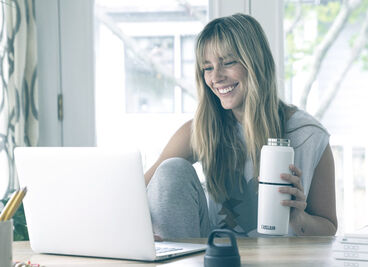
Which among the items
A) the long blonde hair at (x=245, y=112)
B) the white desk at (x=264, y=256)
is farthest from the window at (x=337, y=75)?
the white desk at (x=264, y=256)

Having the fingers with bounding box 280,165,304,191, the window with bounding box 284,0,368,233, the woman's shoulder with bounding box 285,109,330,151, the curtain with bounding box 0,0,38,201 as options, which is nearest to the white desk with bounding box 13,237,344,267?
the fingers with bounding box 280,165,304,191

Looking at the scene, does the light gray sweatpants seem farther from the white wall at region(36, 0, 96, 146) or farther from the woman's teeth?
the white wall at region(36, 0, 96, 146)

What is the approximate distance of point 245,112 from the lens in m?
1.99

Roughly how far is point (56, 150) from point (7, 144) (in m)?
1.38

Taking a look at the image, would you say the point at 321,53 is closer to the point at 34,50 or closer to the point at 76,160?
the point at 34,50

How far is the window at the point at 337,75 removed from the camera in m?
2.71

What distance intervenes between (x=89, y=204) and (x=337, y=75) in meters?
1.88

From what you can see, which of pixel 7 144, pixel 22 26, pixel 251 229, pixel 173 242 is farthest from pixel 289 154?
pixel 22 26

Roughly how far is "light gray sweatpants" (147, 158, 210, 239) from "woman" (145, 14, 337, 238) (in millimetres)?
273

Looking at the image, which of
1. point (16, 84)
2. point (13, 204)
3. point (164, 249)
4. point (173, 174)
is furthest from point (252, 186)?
point (16, 84)

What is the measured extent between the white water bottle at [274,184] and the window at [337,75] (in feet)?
5.11

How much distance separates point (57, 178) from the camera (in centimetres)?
119

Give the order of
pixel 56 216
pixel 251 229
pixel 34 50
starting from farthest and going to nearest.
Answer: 1. pixel 34 50
2. pixel 251 229
3. pixel 56 216

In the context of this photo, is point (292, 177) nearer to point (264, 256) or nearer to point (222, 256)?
point (264, 256)
